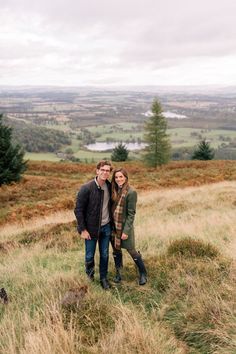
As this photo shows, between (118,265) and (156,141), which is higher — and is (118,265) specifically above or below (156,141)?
above

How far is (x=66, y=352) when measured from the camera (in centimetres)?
338

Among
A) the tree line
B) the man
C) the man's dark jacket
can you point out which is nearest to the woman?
the man

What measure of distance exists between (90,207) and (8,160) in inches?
785

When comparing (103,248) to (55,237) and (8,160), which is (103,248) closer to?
(55,237)

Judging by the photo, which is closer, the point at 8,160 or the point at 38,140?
the point at 8,160

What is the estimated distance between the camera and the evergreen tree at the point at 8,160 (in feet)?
78.2

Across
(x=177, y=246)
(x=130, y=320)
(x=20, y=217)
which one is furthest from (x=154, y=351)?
(x=20, y=217)

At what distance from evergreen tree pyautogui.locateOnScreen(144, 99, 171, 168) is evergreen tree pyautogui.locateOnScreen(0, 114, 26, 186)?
651 inches

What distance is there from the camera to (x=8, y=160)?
24.2 meters

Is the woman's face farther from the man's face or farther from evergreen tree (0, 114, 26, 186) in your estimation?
evergreen tree (0, 114, 26, 186)

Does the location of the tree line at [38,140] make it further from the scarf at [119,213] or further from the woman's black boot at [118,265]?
the scarf at [119,213]

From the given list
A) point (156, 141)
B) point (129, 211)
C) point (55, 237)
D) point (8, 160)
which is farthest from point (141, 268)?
point (156, 141)

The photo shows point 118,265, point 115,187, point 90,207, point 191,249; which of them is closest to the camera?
point 90,207

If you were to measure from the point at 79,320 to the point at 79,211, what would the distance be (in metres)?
1.85
